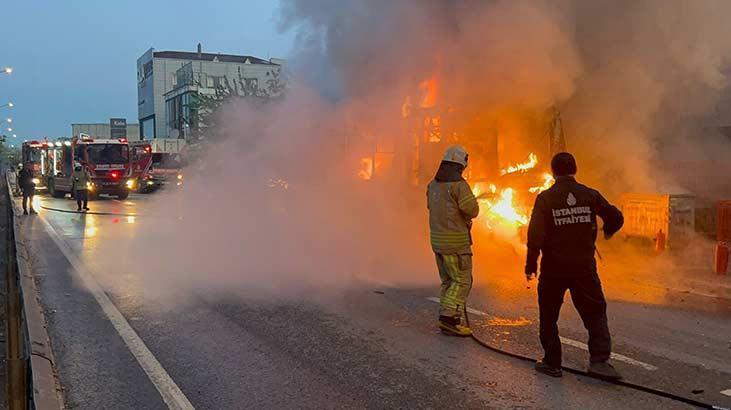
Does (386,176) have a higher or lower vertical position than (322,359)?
higher

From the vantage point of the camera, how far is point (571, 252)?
4.34 m

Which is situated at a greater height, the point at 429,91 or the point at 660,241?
the point at 429,91

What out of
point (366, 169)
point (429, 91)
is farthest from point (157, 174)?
point (429, 91)

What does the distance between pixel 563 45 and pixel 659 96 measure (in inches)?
86.9

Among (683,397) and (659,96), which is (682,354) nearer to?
(683,397)

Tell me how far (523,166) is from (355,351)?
274 inches

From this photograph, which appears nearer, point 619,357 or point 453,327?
point 619,357

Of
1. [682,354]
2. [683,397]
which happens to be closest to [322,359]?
[683,397]

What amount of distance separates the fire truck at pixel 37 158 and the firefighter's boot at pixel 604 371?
29.5 meters

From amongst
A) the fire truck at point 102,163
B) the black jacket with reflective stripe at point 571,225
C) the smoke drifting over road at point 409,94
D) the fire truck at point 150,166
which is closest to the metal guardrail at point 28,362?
the black jacket with reflective stripe at point 571,225

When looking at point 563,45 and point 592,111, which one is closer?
point 563,45

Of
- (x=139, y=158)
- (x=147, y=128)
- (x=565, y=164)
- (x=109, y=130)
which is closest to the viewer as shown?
(x=565, y=164)

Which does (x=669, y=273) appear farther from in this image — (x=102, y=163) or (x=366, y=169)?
(x=102, y=163)

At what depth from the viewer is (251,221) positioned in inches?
444
